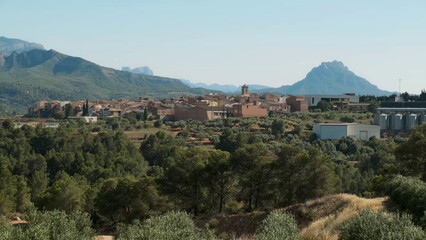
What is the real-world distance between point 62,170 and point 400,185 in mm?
37011

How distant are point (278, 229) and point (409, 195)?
7307 millimetres

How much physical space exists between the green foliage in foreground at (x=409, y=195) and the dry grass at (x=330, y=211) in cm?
78

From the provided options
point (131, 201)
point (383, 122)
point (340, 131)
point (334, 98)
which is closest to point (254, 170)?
point (131, 201)

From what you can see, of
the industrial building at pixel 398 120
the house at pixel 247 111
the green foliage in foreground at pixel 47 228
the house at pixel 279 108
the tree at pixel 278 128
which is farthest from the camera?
the house at pixel 279 108

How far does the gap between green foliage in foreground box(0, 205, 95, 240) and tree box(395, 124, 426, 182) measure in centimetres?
1844

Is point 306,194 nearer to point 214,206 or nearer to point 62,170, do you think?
point 214,206

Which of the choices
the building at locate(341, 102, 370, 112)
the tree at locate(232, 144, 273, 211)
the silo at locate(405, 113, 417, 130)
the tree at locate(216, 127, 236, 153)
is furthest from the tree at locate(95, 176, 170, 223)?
the building at locate(341, 102, 370, 112)

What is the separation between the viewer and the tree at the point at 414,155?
25828mm

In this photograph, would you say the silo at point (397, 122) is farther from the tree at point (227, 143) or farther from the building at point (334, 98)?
the tree at point (227, 143)

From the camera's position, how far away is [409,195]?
18.5 meters

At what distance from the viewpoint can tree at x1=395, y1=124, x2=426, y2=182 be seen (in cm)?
2583

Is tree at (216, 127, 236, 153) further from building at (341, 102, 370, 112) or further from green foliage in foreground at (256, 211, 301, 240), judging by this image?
building at (341, 102, 370, 112)

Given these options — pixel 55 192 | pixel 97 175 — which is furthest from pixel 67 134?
pixel 55 192

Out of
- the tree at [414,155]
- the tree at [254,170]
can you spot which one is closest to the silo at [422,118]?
the tree at [414,155]
